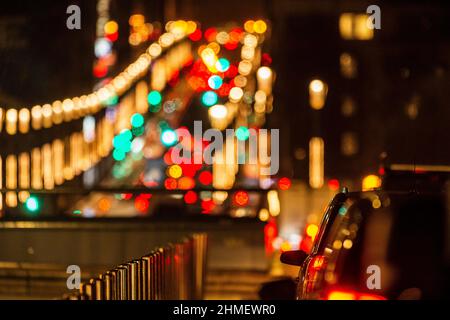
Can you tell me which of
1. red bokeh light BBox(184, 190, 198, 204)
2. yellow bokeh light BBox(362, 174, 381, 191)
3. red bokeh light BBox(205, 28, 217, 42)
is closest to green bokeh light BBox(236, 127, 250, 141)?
red bokeh light BBox(205, 28, 217, 42)

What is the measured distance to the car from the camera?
23.7 feet

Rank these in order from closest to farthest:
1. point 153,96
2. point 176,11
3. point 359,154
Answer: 1. point 176,11
2. point 153,96
3. point 359,154

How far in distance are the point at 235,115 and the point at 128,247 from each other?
69020mm

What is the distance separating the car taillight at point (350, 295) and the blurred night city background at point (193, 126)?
3629 millimetres

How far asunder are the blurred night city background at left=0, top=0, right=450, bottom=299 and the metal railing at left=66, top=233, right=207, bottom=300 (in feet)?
2.19

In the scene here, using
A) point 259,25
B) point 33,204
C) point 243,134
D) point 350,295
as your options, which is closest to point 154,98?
point 243,134

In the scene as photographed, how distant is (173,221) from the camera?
23.5 meters

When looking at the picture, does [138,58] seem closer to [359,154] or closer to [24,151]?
[359,154]

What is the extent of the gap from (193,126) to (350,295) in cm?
6932

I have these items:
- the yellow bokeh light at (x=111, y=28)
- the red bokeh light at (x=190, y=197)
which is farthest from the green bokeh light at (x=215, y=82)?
the red bokeh light at (x=190, y=197)

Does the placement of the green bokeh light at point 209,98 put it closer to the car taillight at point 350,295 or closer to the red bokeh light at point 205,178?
the red bokeh light at point 205,178

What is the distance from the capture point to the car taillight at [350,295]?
729 cm

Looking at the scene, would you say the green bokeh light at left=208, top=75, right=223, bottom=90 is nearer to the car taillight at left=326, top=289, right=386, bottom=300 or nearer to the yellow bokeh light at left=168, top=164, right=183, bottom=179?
the yellow bokeh light at left=168, top=164, right=183, bottom=179
